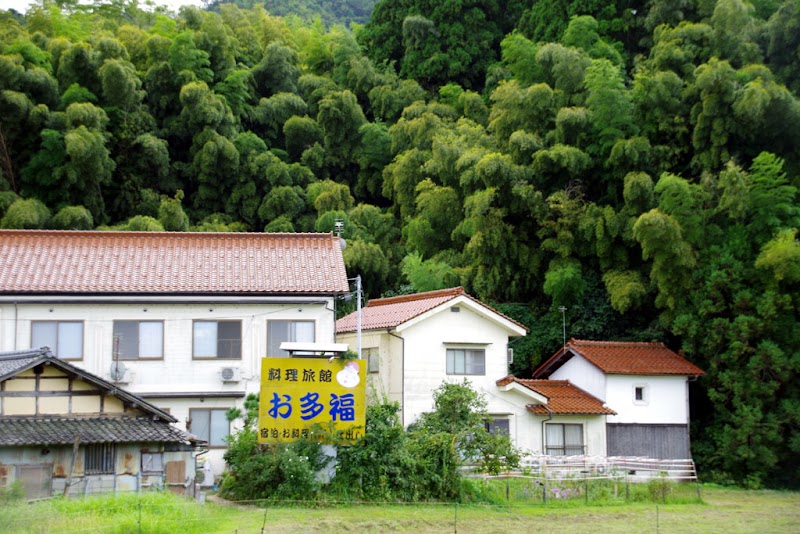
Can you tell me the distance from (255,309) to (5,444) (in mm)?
7155

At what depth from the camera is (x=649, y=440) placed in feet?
77.5

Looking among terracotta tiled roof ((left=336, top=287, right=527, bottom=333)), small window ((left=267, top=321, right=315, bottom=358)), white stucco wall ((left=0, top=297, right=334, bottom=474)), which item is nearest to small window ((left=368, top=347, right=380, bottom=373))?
terracotta tiled roof ((left=336, top=287, right=527, bottom=333))

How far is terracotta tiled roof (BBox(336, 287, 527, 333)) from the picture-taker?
2233 cm

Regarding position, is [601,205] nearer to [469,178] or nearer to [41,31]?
[469,178]

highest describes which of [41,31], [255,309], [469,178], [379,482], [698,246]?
[41,31]

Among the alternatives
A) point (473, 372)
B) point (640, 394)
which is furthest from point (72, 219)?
point (640, 394)

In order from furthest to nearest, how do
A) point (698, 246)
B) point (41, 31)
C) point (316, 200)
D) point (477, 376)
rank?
point (41, 31) < point (316, 200) < point (698, 246) < point (477, 376)

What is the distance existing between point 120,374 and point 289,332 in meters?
3.52

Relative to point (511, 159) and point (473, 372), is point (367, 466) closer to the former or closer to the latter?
point (473, 372)

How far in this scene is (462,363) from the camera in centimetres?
2255

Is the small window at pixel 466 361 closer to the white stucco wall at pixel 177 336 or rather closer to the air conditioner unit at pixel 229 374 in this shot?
the white stucco wall at pixel 177 336

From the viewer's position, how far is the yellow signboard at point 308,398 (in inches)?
642

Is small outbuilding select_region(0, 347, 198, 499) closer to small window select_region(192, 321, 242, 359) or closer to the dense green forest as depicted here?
small window select_region(192, 321, 242, 359)

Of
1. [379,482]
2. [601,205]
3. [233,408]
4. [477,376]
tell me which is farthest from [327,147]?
[379,482]
